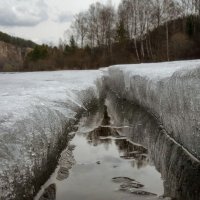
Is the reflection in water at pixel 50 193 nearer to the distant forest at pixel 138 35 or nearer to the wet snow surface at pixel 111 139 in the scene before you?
the wet snow surface at pixel 111 139

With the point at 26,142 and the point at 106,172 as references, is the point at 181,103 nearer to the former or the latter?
the point at 106,172

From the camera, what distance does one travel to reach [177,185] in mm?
4152

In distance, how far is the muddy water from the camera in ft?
13.0

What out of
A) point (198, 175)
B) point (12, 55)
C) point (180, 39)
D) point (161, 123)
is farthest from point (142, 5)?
point (12, 55)

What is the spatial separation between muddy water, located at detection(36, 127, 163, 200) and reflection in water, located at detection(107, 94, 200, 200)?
4.8 inches

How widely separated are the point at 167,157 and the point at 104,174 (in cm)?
98

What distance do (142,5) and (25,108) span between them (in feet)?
133

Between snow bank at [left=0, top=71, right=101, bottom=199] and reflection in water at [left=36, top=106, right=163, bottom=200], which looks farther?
reflection in water at [left=36, top=106, right=163, bottom=200]

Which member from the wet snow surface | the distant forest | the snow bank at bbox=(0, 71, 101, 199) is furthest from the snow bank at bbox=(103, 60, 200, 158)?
the distant forest

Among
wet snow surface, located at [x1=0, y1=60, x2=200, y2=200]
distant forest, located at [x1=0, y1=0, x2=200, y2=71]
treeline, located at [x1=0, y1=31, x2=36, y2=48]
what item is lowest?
wet snow surface, located at [x1=0, y1=60, x2=200, y2=200]

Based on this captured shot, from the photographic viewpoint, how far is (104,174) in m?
4.64

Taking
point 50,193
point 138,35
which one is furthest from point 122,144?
point 138,35

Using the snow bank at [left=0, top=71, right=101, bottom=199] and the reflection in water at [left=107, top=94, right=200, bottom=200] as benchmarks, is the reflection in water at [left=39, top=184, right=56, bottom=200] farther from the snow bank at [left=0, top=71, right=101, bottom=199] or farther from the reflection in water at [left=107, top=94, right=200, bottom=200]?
the reflection in water at [left=107, top=94, right=200, bottom=200]

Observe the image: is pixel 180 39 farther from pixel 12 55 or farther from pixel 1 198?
pixel 12 55
